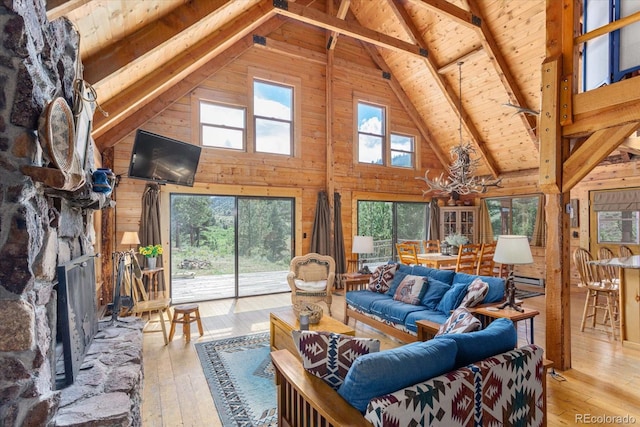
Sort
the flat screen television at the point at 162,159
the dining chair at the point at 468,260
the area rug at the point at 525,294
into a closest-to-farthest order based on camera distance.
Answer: the flat screen television at the point at 162,159 → the dining chair at the point at 468,260 → the area rug at the point at 525,294

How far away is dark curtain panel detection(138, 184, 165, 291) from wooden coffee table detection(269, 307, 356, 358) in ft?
9.00

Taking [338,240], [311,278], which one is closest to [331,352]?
[311,278]

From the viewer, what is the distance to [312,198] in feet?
22.5

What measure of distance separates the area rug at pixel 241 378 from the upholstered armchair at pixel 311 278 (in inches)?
32.7

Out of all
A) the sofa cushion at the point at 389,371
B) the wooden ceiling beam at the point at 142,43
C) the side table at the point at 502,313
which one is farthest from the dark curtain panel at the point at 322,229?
the sofa cushion at the point at 389,371

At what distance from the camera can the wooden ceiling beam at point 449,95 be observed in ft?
20.3

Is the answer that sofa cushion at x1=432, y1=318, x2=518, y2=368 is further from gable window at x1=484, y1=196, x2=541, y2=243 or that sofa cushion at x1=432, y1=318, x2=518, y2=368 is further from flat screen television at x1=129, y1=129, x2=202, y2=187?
gable window at x1=484, y1=196, x2=541, y2=243

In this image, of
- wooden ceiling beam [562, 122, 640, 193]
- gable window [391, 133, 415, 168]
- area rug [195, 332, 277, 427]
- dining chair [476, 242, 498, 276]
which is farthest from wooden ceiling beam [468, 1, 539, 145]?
area rug [195, 332, 277, 427]

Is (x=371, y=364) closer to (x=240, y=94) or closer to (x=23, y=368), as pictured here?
(x=23, y=368)

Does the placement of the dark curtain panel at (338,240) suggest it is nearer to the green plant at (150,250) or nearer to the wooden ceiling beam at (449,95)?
the wooden ceiling beam at (449,95)

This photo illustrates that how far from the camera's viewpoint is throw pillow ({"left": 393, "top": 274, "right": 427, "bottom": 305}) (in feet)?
12.3

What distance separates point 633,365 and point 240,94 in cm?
672

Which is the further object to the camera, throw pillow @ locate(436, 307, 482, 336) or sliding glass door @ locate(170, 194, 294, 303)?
sliding glass door @ locate(170, 194, 294, 303)

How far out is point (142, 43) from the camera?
285 centimetres
